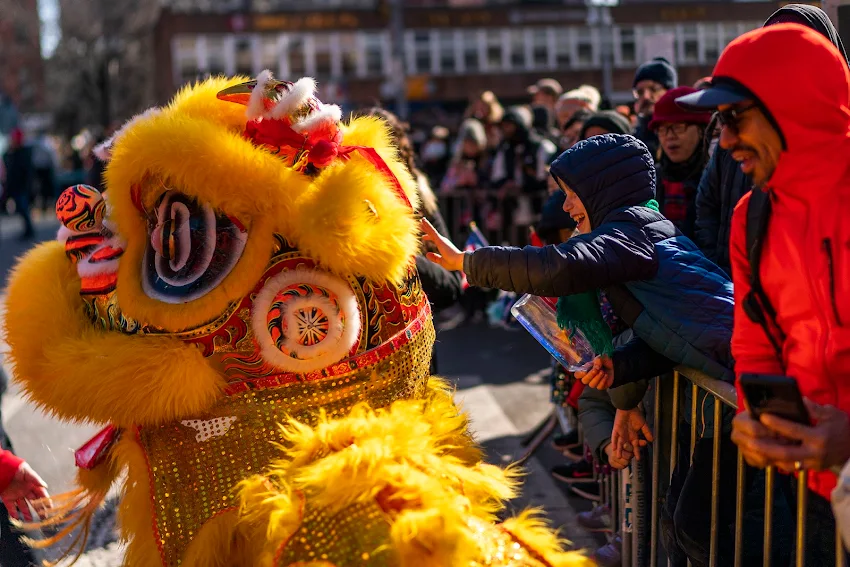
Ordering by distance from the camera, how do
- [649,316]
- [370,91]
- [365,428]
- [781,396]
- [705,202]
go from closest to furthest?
[781,396] < [365,428] < [649,316] < [705,202] < [370,91]

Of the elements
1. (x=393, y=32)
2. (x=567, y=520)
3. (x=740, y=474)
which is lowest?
(x=567, y=520)

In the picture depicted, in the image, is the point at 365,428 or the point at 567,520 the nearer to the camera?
the point at 365,428

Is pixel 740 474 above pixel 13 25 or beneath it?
beneath

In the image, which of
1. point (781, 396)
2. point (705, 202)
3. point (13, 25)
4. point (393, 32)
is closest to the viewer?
point (781, 396)

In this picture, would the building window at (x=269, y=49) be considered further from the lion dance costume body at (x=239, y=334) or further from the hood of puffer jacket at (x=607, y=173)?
the lion dance costume body at (x=239, y=334)

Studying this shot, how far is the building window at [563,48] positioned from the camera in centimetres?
5219

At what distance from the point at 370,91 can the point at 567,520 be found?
4836 centimetres

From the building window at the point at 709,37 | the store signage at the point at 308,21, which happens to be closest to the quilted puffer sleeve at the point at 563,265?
the building window at the point at 709,37

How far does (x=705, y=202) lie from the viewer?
14.3 feet

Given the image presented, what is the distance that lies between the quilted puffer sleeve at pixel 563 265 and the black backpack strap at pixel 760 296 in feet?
1.88

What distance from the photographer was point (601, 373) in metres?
2.99

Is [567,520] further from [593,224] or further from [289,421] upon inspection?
[289,421]

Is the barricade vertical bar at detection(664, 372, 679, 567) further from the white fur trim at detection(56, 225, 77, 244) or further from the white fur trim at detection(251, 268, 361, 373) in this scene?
the white fur trim at detection(56, 225, 77, 244)

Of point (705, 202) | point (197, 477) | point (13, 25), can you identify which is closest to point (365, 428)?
point (197, 477)
